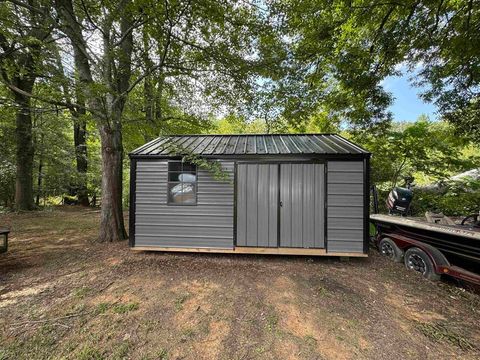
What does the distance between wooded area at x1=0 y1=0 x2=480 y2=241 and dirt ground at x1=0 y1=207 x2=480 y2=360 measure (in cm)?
213

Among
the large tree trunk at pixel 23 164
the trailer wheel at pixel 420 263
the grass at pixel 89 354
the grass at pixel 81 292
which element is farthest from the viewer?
the large tree trunk at pixel 23 164

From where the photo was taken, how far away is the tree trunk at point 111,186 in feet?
17.7

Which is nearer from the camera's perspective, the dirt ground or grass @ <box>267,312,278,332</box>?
the dirt ground

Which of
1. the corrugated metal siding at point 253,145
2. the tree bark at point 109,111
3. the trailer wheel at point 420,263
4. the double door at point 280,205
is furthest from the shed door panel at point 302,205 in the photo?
the tree bark at point 109,111

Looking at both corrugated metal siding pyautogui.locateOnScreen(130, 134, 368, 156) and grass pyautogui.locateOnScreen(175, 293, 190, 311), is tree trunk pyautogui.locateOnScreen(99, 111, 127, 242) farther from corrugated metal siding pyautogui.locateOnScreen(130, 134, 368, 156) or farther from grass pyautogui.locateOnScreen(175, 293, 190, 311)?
grass pyautogui.locateOnScreen(175, 293, 190, 311)

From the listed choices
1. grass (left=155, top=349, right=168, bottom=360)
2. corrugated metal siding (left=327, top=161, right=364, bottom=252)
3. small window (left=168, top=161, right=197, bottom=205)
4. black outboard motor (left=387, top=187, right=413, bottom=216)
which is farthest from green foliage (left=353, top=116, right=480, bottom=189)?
grass (left=155, top=349, right=168, bottom=360)

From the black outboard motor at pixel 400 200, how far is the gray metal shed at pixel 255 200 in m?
1.48

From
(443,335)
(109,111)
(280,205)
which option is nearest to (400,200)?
(280,205)

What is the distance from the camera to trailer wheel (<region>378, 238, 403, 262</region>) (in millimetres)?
4717

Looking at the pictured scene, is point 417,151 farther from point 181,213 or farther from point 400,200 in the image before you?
point 181,213

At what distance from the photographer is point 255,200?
470 centimetres

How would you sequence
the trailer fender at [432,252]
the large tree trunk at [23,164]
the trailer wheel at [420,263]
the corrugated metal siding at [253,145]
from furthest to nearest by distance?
the large tree trunk at [23,164], the corrugated metal siding at [253,145], the trailer wheel at [420,263], the trailer fender at [432,252]

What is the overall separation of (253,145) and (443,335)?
438cm

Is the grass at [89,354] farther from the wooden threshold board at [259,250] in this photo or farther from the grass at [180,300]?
the wooden threshold board at [259,250]
